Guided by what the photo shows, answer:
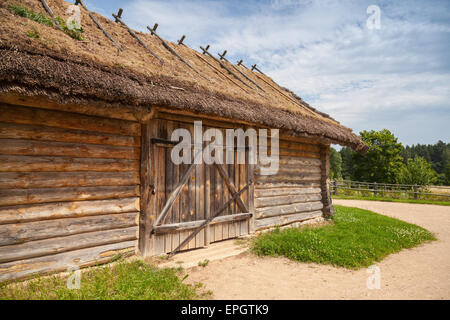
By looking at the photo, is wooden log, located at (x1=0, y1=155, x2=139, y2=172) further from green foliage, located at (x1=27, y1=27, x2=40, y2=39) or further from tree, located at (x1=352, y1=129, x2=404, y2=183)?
tree, located at (x1=352, y1=129, x2=404, y2=183)

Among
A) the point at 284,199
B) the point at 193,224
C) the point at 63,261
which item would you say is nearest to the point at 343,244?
the point at 284,199

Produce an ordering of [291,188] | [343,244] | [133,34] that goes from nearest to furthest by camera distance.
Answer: [343,244], [133,34], [291,188]

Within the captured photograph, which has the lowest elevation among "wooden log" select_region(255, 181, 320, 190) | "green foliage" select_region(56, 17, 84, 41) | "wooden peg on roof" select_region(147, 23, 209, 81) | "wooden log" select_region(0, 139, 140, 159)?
"wooden log" select_region(255, 181, 320, 190)

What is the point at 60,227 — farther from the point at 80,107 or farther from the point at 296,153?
the point at 296,153

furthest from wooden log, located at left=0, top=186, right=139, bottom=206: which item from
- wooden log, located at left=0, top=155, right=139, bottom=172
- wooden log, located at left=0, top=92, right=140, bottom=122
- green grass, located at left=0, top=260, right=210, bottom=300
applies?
wooden log, located at left=0, top=92, right=140, bottom=122

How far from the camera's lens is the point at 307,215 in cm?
818

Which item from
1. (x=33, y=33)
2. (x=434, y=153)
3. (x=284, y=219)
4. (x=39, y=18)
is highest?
(x=434, y=153)

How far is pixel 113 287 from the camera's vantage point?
11.1ft

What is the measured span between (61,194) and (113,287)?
4.91 ft

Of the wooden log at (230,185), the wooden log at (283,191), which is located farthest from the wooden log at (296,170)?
the wooden log at (230,185)

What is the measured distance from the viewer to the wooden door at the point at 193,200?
16.0ft

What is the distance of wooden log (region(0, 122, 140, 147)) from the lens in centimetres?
350

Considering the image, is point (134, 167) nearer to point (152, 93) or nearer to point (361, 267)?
point (152, 93)

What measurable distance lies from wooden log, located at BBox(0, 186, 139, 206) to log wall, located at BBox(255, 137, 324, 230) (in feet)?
10.9
